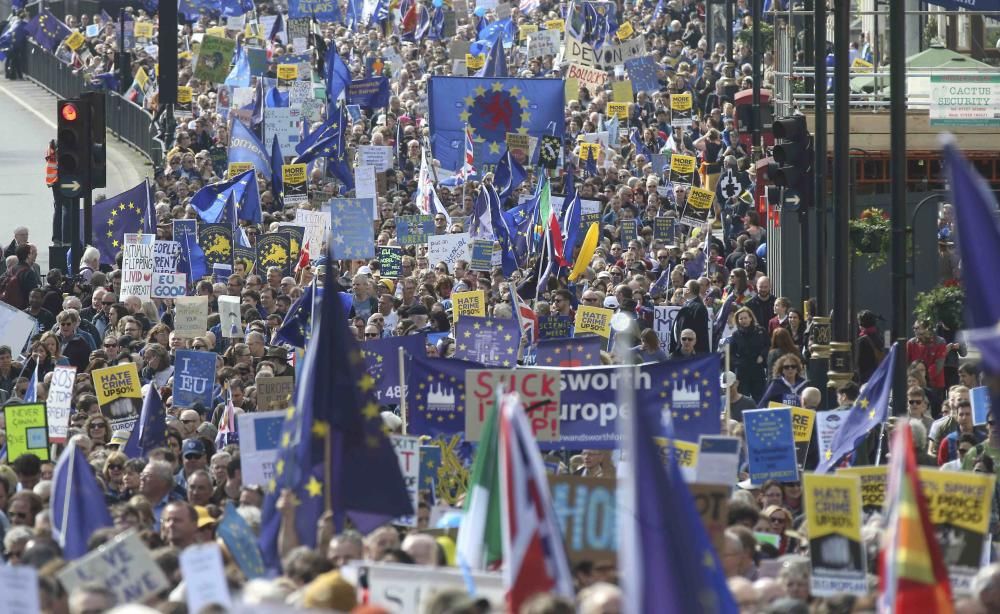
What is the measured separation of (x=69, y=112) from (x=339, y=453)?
43.5 ft

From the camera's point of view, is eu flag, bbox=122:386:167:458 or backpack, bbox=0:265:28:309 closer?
eu flag, bbox=122:386:167:458

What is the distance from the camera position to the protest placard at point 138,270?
2127 cm

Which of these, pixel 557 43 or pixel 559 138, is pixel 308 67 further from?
pixel 559 138

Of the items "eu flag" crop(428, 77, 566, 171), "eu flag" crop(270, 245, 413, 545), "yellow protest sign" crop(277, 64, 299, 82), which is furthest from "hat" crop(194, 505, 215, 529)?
"yellow protest sign" crop(277, 64, 299, 82)

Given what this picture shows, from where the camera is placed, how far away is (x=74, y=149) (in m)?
23.1

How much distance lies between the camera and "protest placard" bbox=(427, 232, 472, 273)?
24.1m

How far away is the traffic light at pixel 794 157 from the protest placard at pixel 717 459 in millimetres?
7784

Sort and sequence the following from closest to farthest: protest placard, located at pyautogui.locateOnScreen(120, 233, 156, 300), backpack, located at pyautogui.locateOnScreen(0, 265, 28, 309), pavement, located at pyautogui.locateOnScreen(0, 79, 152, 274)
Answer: protest placard, located at pyautogui.locateOnScreen(120, 233, 156, 300) → backpack, located at pyautogui.locateOnScreen(0, 265, 28, 309) → pavement, located at pyautogui.locateOnScreen(0, 79, 152, 274)

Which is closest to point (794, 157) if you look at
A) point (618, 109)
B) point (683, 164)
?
point (683, 164)

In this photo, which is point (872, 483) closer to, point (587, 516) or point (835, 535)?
point (835, 535)

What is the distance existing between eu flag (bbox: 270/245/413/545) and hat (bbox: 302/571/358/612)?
1881 millimetres

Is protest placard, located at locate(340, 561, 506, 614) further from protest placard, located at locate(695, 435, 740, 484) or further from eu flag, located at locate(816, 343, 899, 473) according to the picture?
eu flag, located at locate(816, 343, 899, 473)

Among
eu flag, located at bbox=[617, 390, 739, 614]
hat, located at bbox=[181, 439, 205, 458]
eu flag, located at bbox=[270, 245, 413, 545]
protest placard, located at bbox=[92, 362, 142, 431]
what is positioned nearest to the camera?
eu flag, located at bbox=[617, 390, 739, 614]

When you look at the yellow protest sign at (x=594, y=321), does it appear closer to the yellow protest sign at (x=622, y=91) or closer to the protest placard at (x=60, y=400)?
the protest placard at (x=60, y=400)
